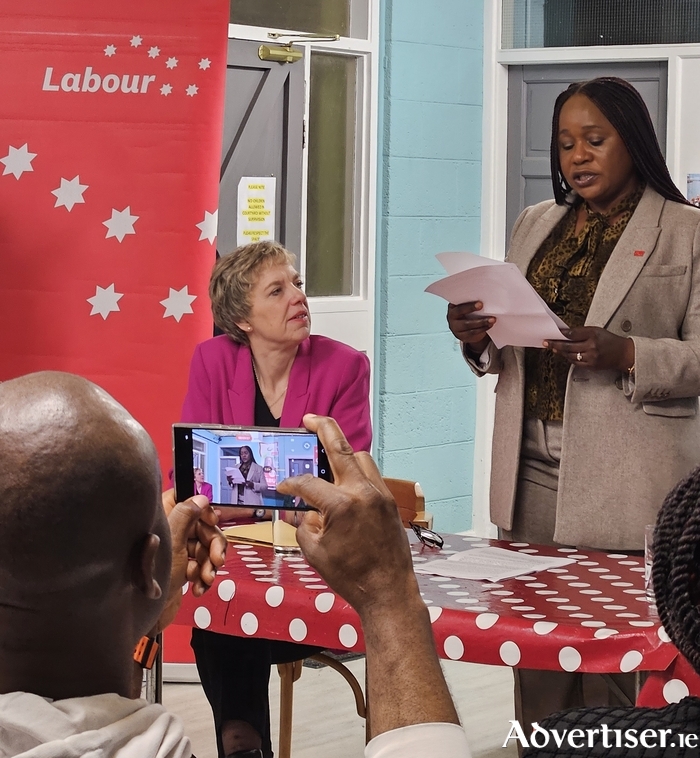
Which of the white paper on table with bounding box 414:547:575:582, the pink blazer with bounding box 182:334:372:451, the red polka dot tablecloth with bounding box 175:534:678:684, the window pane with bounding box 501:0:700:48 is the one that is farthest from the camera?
the window pane with bounding box 501:0:700:48

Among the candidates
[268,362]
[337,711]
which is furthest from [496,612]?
[337,711]

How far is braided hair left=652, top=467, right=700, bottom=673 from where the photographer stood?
2.88 feet

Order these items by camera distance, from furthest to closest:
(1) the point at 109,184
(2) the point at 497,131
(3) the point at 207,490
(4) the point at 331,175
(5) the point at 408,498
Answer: (2) the point at 497,131 < (4) the point at 331,175 < (1) the point at 109,184 < (5) the point at 408,498 < (3) the point at 207,490

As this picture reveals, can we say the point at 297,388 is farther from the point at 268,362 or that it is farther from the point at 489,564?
the point at 489,564

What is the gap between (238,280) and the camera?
307 cm

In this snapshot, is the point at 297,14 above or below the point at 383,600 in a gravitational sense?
above

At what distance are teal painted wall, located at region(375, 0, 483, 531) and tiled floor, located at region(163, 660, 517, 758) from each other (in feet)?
3.96

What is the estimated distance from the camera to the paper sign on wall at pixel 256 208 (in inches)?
179

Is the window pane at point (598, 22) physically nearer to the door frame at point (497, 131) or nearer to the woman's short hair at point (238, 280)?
the door frame at point (497, 131)

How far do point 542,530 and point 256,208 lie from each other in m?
2.19

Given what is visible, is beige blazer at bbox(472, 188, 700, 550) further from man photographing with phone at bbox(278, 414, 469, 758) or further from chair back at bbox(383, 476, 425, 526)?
man photographing with phone at bbox(278, 414, 469, 758)

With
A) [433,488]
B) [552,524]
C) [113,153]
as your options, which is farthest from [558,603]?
[433,488]

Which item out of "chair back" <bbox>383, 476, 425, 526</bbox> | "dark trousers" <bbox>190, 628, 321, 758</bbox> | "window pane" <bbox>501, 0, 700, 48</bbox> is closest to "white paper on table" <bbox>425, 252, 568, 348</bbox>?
"chair back" <bbox>383, 476, 425, 526</bbox>

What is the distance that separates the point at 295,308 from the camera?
119 inches
